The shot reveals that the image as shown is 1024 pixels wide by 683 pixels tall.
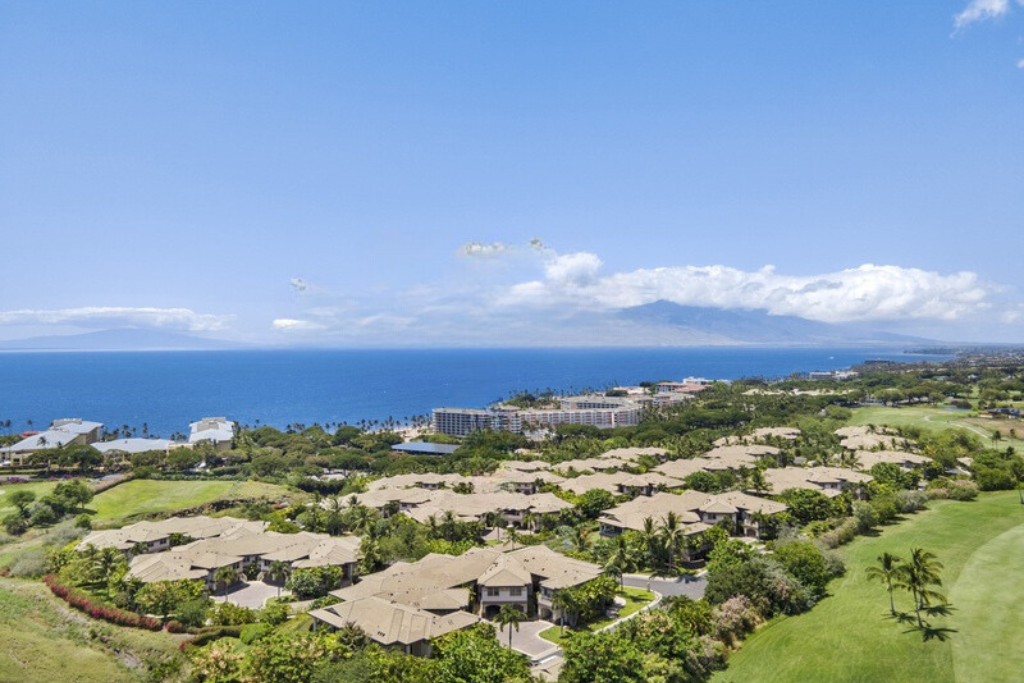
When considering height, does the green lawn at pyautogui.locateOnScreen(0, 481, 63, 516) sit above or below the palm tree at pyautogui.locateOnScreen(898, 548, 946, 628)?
below

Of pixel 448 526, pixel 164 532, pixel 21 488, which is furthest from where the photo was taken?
pixel 21 488

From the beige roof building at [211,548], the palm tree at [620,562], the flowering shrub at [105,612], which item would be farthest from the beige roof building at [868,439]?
the flowering shrub at [105,612]

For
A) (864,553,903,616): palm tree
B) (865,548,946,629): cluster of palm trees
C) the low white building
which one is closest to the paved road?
(864,553,903,616): palm tree

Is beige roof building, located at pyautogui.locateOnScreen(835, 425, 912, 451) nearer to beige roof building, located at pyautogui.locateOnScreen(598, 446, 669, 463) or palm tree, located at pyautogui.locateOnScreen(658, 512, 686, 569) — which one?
beige roof building, located at pyautogui.locateOnScreen(598, 446, 669, 463)

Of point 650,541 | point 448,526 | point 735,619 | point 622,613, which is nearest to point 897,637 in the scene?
point 735,619

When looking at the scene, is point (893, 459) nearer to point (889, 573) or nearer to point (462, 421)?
point (889, 573)
